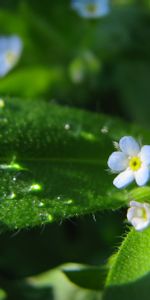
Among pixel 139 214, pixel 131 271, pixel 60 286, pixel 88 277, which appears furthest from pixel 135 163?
pixel 60 286

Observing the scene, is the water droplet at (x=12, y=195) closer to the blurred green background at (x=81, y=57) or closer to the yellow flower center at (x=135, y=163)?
the yellow flower center at (x=135, y=163)

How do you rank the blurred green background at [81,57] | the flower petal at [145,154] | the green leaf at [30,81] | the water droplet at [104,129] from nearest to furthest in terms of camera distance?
the flower petal at [145,154] < the water droplet at [104,129] < the green leaf at [30,81] < the blurred green background at [81,57]

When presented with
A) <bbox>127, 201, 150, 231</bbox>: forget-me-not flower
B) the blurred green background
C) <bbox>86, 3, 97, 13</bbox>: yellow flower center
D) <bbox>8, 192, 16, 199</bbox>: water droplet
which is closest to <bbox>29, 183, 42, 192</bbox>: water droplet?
<bbox>8, 192, 16, 199</bbox>: water droplet

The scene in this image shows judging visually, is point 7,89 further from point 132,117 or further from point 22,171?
point 22,171

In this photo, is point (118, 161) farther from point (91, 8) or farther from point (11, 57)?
point (91, 8)

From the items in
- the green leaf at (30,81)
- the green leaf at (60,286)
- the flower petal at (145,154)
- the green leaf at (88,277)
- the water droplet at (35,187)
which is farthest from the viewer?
the green leaf at (30,81)

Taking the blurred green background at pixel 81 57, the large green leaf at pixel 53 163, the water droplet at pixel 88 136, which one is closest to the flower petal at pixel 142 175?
the large green leaf at pixel 53 163

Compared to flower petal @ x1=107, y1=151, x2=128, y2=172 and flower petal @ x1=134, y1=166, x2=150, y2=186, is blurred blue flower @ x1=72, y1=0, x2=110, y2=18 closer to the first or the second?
flower petal @ x1=107, y1=151, x2=128, y2=172
